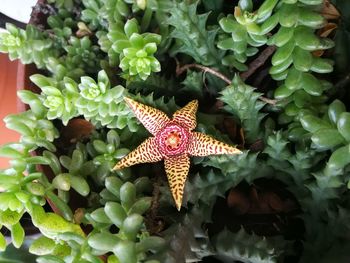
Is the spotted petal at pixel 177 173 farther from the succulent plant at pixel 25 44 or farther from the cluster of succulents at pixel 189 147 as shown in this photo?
the succulent plant at pixel 25 44

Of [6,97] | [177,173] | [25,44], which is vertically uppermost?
[25,44]

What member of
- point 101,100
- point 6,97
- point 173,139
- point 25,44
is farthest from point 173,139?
point 6,97

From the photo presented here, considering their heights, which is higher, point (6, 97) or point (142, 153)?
point (142, 153)

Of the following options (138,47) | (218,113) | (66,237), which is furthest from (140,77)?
(66,237)

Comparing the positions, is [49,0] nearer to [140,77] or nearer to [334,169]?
[140,77]

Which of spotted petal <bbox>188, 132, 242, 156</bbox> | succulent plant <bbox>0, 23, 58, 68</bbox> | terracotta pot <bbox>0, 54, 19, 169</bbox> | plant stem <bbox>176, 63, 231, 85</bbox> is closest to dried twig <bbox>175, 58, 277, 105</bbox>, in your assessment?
plant stem <bbox>176, 63, 231, 85</bbox>

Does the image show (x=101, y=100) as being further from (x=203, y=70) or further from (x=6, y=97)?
(x=6, y=97)

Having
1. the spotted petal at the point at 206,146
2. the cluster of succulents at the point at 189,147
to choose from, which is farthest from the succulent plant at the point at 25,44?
the spotted petal at the point at 206,146

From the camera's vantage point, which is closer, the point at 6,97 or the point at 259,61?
the point at 259,61
